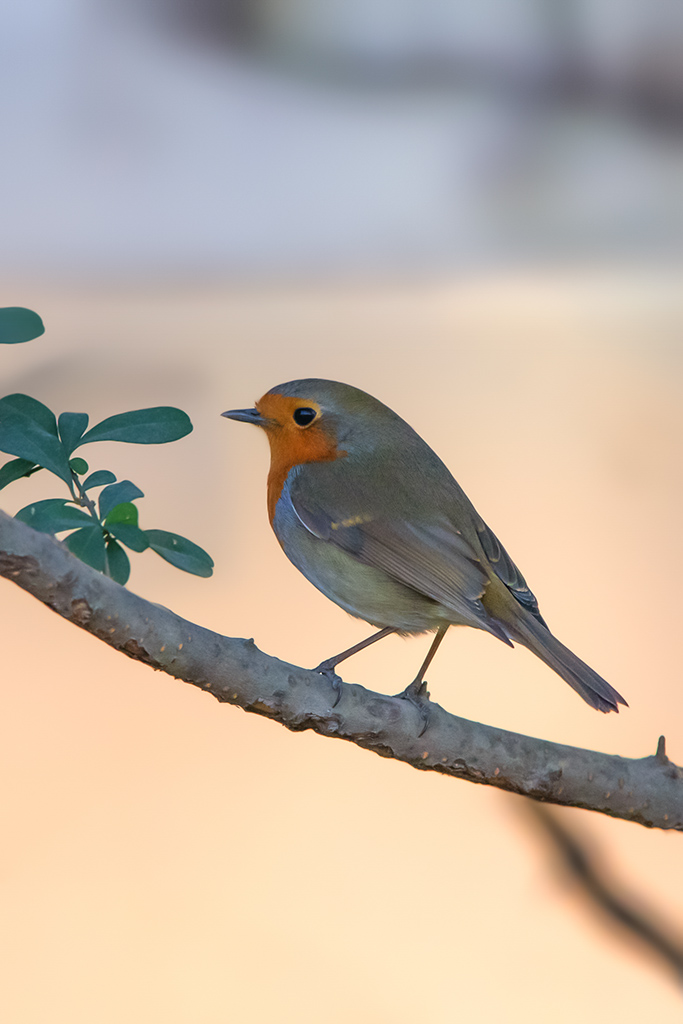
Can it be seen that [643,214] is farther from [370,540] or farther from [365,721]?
[365,721]

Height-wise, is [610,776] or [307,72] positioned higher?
[307,72]

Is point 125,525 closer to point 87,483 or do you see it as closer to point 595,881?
point 87,483

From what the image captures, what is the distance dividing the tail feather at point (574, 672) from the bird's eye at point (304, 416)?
47 centimetres

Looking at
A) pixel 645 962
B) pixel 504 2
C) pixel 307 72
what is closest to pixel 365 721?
pixel 645 962

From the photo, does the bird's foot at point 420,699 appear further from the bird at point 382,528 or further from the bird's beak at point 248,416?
the bird's beak at point 248,416

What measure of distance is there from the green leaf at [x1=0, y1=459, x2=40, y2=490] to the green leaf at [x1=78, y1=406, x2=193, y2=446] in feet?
0.29

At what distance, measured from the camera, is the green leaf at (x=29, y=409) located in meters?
1.07

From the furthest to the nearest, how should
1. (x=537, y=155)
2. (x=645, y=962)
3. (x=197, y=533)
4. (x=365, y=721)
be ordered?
(x=537, y=155)
(x=197, y=533)
(x=645, y=962)
(x=365, y=721)

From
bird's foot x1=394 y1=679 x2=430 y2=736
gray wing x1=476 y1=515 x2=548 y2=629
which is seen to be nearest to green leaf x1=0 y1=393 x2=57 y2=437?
bird's foot x1=394 y1=679 x2=430 y2=736

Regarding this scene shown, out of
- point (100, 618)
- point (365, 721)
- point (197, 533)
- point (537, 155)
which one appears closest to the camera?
point (100, 618)

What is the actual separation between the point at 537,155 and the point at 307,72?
874mm

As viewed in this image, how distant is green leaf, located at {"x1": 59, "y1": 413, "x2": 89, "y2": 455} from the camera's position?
Result: 1101mm

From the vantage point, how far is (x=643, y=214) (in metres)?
3.39

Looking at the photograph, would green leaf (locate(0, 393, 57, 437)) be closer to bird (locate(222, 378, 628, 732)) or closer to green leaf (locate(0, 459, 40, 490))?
green leaf (locate(0, 459, 40, 490))
